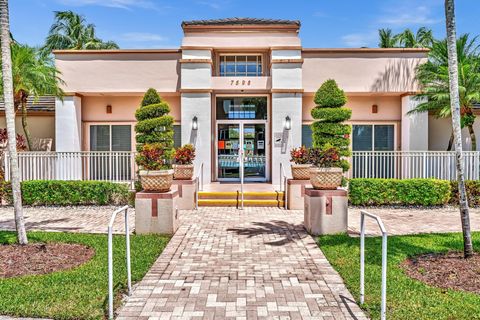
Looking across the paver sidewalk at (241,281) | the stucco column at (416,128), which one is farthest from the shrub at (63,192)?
the stucco column at (416,128)

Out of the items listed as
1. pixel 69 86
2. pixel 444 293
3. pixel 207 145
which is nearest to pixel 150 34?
pixel 69 86

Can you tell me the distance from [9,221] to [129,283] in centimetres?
717

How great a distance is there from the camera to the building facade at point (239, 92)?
16.1 meters

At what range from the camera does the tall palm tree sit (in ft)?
49.1

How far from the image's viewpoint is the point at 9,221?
10.9 metres

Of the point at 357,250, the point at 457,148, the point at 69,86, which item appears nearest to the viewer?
the point at 457,148

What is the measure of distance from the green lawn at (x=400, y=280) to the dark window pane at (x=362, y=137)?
28.5 feet

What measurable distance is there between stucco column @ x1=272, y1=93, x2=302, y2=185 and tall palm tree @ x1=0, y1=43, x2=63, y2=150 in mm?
8696

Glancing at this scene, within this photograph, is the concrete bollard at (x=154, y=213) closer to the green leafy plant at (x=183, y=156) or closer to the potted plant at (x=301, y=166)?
the green leafy plant at (x=183, y=156)

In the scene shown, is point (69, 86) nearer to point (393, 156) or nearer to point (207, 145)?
point (207, 145)

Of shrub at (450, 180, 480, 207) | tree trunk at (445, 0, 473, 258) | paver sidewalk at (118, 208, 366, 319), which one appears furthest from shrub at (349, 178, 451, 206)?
tree trunk at (445, 0, 473, 258)

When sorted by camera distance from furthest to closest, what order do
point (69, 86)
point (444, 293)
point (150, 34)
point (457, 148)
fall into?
point (150, 34) < point (69, 86) < point (457, 148) < point (444, 293)

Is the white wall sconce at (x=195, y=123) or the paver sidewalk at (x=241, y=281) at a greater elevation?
the white wall sconce at (x=195, y=123)

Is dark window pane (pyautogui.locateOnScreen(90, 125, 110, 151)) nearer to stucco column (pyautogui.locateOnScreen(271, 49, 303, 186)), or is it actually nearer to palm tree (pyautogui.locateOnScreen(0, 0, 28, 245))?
stucco column (pyautogui.locateOnScreen(271, 49, 303, 186))
